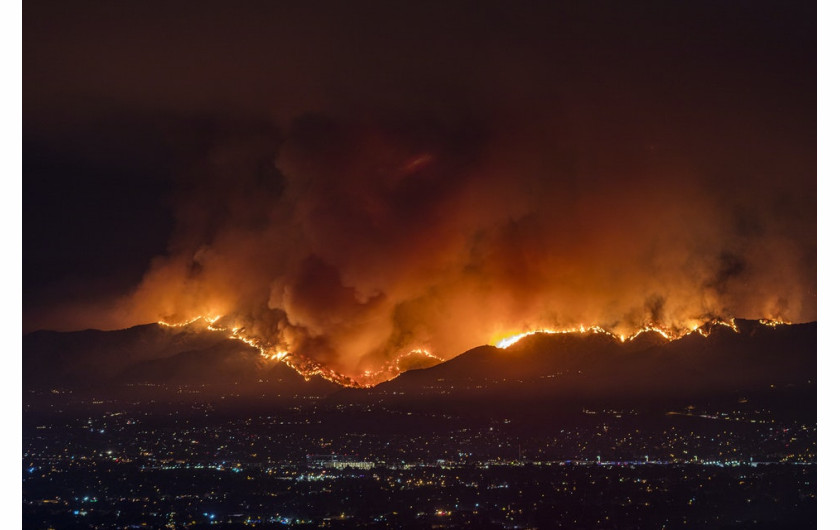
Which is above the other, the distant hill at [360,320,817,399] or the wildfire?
the wildfire

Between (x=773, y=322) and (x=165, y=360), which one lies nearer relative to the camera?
(x=773, y=322)

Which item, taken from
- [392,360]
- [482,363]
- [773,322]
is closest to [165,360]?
[392,360]

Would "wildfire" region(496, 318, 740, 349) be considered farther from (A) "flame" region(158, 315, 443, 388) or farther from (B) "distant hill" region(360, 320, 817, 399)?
(A) "flame" region(158, 315, 443, 388)

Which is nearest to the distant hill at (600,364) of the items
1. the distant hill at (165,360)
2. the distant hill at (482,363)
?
the distant hill at (482,363)

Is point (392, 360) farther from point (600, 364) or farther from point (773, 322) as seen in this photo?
point (773, 322)

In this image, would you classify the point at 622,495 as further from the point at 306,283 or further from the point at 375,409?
the point at 306,283

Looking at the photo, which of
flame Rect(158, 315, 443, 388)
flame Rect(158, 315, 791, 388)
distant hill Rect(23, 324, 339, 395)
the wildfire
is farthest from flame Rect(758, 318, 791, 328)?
distant hill Rect(23, 324, 339, 395)

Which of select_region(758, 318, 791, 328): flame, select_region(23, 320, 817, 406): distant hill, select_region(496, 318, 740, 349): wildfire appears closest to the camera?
select_region(758, 318, 791, 328): flame

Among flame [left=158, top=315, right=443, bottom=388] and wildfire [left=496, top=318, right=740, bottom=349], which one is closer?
flame [left=158, top=315, right=443, bottom=388]

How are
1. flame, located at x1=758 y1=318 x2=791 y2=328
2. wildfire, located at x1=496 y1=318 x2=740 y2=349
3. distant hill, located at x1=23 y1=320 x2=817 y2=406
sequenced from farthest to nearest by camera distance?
wildfire, located at x1=496 y1=318 x2=740 y2=349, distant hill, located at x1=23 y1=320 x2=817 y2=406, flame, located at x1=758 y1=318 x2=791 y2=328

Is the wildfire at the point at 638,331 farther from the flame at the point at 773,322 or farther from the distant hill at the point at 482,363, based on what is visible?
the flame at the point at 773,322

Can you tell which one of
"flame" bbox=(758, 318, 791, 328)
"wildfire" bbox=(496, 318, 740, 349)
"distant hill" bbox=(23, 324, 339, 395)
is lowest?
"distant hill" bbox=(23, 324, 339, 395)
